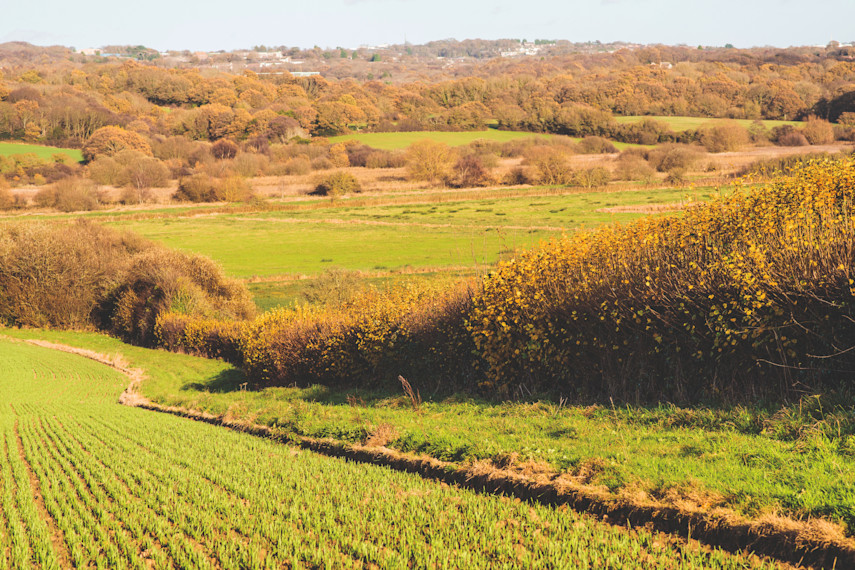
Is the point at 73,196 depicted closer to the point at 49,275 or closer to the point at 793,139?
the point at 49,275

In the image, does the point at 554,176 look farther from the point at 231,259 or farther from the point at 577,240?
the point at 577,240

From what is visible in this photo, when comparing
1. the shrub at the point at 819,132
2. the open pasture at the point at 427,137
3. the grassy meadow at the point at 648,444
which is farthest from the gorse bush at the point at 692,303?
the open pasture at the point at 427,137

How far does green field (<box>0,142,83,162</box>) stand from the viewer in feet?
430

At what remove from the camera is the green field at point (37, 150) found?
131 meters

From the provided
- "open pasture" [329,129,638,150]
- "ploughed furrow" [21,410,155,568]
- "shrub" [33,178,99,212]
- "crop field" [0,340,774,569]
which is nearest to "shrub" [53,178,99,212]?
"shrub" [33,178,99,212]

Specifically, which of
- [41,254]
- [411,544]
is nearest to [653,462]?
[411,544]

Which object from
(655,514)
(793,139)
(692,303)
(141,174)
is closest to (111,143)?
(141,174)

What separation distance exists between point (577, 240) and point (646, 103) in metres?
153

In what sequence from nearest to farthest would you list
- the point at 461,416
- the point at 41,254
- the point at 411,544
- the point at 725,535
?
the point at 725,535 → the point at 411,544 → the point at 461,416 → the point at 41,254

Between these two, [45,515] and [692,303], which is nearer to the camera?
[45,515]

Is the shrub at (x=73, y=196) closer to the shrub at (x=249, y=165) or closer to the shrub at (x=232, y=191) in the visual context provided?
the shrub at (x=232, y=191)

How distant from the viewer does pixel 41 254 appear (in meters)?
50.5

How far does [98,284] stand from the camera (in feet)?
172

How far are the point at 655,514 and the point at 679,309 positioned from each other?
485cm
